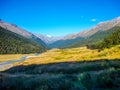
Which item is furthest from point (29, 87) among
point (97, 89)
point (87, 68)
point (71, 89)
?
point (87, 68)

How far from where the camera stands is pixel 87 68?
24.9m

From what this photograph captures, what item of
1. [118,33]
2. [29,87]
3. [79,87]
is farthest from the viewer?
[118,33]

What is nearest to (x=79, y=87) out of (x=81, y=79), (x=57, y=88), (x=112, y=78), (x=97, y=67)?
(x=57, y=88)

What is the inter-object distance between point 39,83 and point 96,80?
3.40 metres

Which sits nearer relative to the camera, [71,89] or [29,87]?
[71,89]

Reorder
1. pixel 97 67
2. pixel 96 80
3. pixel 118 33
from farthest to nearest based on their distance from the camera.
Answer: pixel 118 33, pixel 97 67, pixel 96 80

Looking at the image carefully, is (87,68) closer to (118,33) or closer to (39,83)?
(39,83)

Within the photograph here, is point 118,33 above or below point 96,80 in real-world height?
above

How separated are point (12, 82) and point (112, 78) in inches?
245

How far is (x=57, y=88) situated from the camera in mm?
12438

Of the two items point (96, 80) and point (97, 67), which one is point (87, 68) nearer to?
point (97, 67)

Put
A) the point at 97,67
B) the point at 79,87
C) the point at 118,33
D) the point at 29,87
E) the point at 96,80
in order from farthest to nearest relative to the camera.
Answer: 1. the point at 118,33
2. the point at 97,67
3. the point at 96,80
4. the point at 29,87
5. the point at 79,87

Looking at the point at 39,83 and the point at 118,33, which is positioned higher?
the point at 118,33

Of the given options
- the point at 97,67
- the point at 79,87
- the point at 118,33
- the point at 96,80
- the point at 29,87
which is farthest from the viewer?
the point at 118,33
